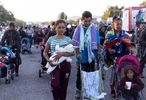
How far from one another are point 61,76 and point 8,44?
15.4ft

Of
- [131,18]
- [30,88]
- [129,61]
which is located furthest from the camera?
[131,18]

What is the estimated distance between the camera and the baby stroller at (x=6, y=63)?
959cm

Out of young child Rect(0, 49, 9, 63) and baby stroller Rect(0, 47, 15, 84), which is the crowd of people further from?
young child Rect(0, 49, 9, 63)

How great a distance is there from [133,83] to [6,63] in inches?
188

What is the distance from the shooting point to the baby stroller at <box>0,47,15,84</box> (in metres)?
9.59

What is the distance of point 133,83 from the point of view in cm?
625

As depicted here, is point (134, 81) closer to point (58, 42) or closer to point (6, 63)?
Result: point (58, 42)

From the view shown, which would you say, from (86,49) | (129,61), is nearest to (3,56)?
(86,49)

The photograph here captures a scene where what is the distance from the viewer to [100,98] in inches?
256

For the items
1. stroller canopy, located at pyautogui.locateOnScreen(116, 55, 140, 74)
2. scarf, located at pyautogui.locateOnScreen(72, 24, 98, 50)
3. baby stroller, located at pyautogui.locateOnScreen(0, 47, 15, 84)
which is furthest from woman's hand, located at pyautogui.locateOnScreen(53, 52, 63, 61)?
baby stroller, located at pyautogui.locateOnScreen(0, 47, 15, 84)

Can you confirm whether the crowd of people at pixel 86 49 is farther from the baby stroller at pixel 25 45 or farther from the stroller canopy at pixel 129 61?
the baby stroller at pixel 25 45

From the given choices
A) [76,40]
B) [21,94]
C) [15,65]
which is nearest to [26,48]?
[15,65]

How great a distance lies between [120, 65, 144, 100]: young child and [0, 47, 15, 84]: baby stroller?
4.32 meters

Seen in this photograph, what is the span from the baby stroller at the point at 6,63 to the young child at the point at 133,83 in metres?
4.32
